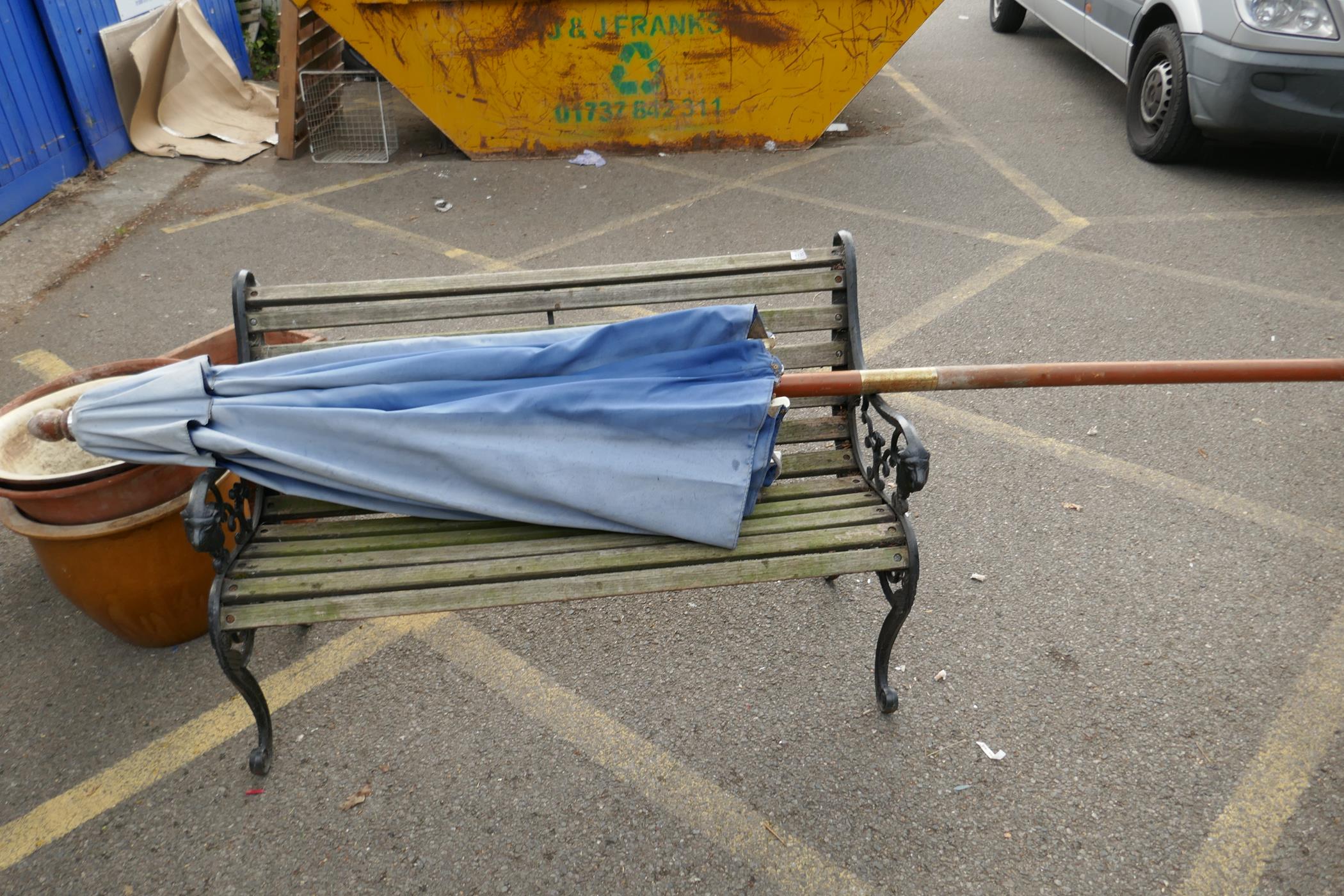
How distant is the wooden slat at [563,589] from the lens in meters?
2.33

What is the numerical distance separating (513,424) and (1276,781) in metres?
2.31

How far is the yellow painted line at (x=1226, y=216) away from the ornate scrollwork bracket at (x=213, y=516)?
5586mm

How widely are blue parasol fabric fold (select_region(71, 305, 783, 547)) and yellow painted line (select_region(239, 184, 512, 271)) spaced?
329 centimetres

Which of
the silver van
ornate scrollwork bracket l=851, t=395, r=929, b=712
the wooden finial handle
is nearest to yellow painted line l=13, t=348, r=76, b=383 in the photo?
the wooden finial handle

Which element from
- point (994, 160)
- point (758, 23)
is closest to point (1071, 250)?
point (994, 160)

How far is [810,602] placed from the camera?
10.5ft

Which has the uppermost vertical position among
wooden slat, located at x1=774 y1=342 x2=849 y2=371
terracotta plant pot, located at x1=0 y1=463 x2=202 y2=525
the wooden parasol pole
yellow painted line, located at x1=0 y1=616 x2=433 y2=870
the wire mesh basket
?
the wooden parasol pole

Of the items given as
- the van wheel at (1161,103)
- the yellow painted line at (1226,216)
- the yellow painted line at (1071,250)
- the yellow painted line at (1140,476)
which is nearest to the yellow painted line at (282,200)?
the yellow painted line at (1071,250)

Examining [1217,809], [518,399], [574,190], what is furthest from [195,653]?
[574,190]

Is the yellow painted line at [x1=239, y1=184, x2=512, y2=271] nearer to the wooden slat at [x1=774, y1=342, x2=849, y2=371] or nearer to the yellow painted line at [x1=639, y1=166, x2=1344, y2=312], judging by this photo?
the yellow painted line at [x1=639, y1=166, x2=1344, y2=312]

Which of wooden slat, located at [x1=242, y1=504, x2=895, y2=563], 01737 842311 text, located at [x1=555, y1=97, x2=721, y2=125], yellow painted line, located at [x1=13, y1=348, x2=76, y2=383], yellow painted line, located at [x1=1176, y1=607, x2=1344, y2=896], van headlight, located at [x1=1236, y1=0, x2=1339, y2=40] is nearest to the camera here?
yellow painted line, located at [x1=1176, y1=607, x2=1344, y2=896]

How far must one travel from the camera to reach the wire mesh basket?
7.61 m

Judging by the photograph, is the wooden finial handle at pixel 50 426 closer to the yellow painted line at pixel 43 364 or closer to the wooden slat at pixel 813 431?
the wooden slat at pixel 813 431

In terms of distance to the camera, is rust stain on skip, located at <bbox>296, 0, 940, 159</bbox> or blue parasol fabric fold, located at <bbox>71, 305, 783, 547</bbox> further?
rust stain on skip, located at <bbox>296, 0, 940, 159</bbox>
